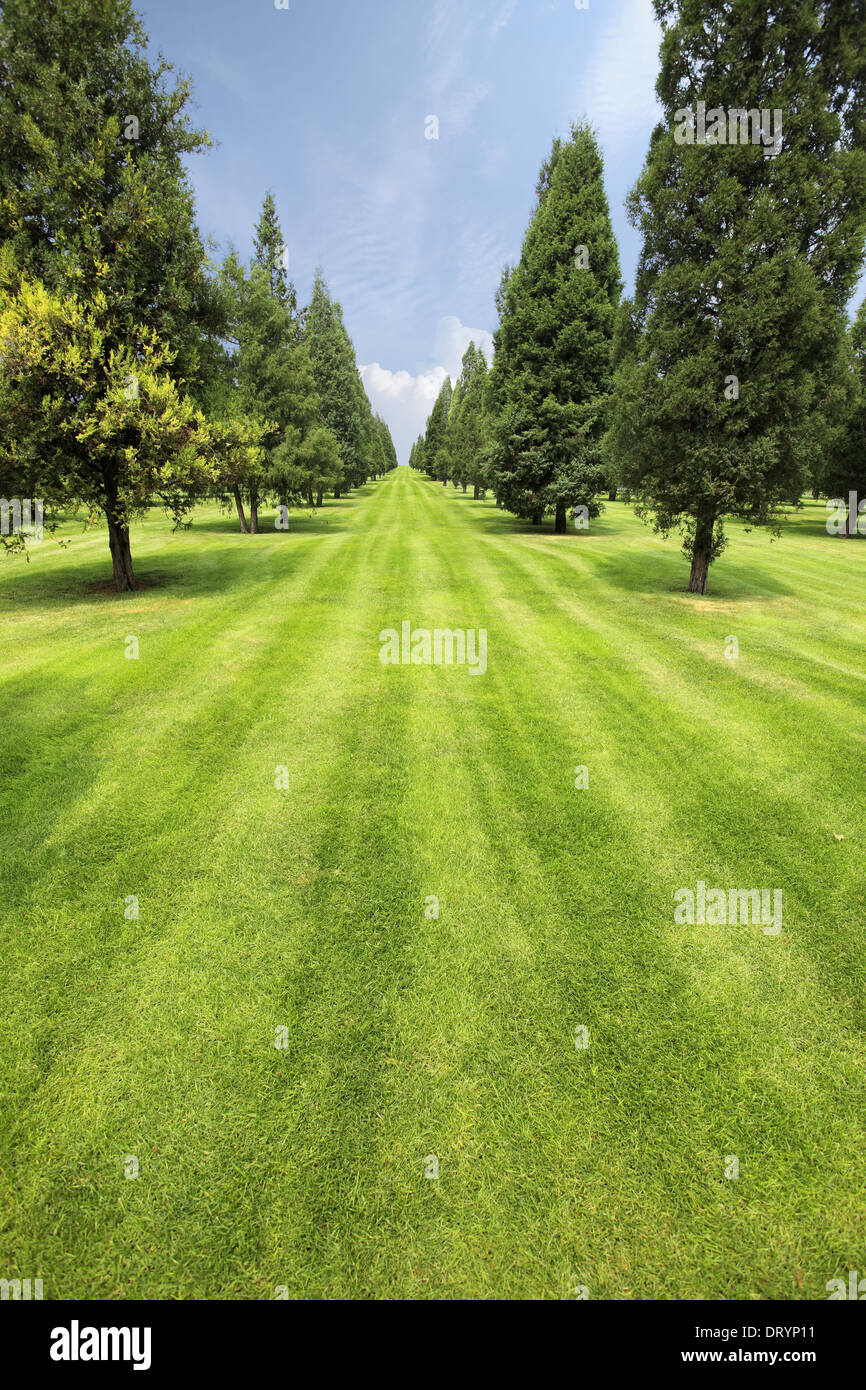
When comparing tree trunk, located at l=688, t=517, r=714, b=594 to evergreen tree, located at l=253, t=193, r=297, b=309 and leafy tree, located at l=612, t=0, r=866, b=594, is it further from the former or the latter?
evergreen tree, located at l=253, t=193, r=297, b=309

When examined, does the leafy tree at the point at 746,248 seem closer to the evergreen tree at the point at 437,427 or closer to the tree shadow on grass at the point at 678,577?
the tree shadow on grass at the point at 678,577

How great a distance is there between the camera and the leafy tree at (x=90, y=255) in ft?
38.0

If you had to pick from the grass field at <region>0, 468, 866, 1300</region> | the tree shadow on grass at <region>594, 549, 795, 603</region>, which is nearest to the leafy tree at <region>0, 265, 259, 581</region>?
the grass field at <region>0, 468, 866, 1300</region>

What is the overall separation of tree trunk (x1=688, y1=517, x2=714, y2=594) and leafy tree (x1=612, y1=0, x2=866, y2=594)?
2.83 feet

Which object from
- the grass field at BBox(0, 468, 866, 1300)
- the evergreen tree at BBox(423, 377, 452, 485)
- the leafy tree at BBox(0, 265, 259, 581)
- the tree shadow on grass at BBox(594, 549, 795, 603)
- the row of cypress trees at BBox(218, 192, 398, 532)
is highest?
the evergreen tree at BBox(423, 377, 452, 485)

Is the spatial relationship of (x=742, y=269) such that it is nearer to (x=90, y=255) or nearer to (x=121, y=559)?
(x=90, y=255)

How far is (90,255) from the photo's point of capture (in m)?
12.2

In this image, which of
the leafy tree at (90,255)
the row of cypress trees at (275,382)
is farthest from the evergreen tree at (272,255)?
the leafy tree at (90,255)

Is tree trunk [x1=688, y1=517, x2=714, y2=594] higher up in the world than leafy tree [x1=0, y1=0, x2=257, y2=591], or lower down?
lower down

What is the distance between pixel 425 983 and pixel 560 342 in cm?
2778

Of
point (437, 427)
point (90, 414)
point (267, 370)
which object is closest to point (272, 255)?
point (267, 370)

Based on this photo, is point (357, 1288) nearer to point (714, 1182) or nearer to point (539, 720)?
point (714, 1182)

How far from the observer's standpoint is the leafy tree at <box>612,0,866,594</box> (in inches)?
464

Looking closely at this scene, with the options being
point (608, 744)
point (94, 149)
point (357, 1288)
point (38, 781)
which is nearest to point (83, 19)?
point (94, 149)
